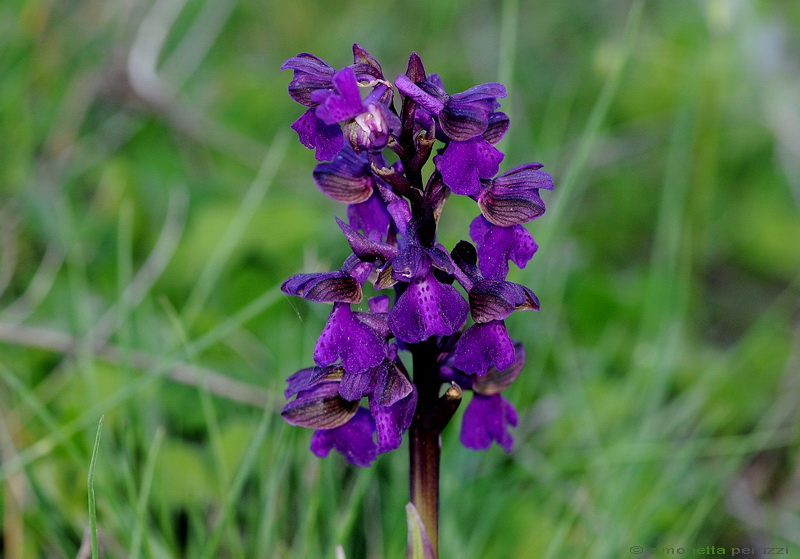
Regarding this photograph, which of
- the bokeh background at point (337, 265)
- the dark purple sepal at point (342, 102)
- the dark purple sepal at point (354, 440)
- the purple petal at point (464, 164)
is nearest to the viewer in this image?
the dark purple sepal at point (342, 102)

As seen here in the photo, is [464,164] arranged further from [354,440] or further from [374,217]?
[354,440]

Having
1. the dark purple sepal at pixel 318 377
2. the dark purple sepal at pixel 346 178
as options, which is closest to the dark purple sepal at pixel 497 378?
the dark purple sepal at pixel 318 377

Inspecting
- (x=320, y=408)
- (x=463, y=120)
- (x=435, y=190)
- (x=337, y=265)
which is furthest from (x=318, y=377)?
(x=337, y=265)

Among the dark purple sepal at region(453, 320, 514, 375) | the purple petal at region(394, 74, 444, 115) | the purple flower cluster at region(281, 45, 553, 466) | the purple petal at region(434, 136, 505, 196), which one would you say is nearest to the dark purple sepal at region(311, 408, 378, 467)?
the purple flower cluster at region(281, 45, 553, 466)

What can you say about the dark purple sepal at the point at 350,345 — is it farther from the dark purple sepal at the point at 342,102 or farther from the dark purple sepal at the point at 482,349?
the dark purple sepal at the point at 342,102

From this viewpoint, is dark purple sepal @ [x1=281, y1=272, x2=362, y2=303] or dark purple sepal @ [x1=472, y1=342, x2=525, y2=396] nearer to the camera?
dark purple sepal @ [x1=281, y1=272, x2=362, y2=303]

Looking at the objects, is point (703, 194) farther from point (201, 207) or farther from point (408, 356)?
point (201, 207)

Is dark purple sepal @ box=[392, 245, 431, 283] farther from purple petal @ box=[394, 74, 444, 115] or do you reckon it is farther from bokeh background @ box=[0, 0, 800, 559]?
bokeh background @ box=[0, 0, 800, 559]

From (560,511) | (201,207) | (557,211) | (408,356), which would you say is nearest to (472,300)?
(557,211)
